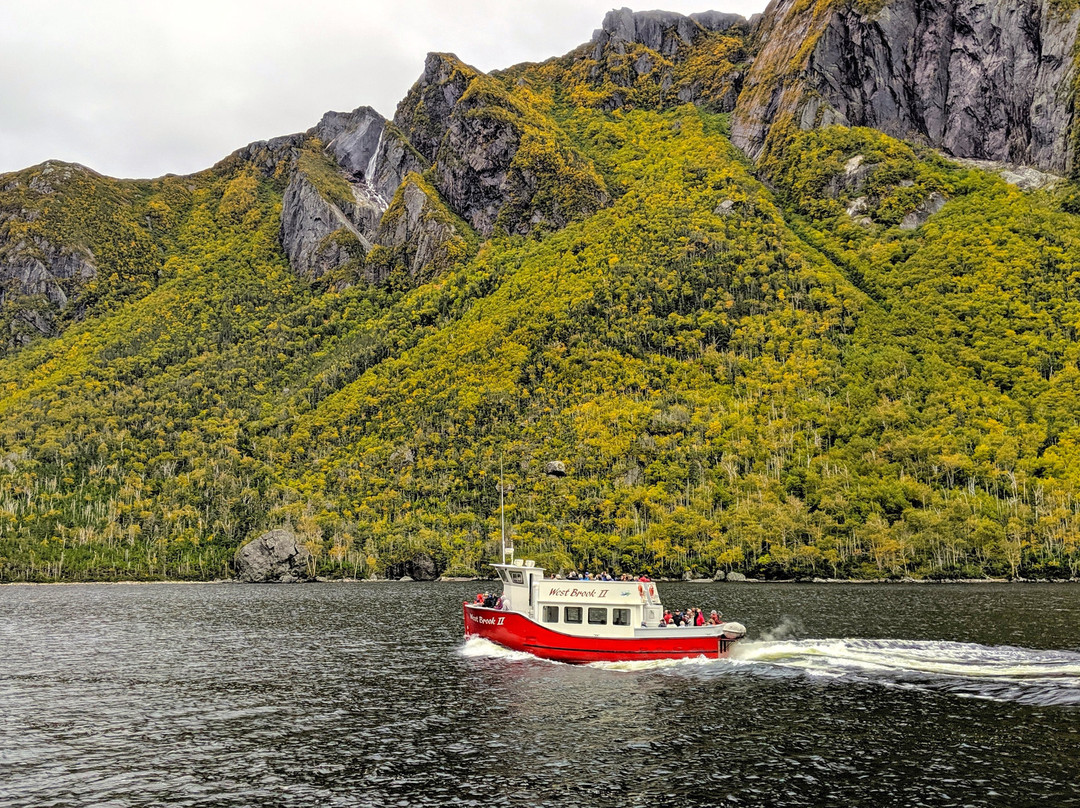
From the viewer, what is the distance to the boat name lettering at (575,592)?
59.0 metres

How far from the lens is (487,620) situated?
64.2 m

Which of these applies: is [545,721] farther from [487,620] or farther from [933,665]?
[933,665]

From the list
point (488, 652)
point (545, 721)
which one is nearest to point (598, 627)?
point (488, 652)

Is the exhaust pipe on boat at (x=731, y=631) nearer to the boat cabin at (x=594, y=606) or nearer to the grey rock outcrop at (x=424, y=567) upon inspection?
the boat cabin at (x=594, y=606)

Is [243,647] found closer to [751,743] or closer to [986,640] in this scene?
[751,743]

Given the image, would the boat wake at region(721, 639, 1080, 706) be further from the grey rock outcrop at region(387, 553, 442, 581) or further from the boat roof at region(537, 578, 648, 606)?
the grey rock outcrop at region(387, 553, 442, 581)

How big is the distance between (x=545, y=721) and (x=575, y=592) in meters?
20.2

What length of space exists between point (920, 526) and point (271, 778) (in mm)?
155332

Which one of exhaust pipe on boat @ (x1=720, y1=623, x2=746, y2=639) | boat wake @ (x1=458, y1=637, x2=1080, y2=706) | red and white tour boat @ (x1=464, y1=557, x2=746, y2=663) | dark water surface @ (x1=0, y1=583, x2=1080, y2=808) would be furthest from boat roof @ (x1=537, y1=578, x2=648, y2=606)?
exhaust pipe on boat @ (x1=720, y1=623, x2=746, y2=639)

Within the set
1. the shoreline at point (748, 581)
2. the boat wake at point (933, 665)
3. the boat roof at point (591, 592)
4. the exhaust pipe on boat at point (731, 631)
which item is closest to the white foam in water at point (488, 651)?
the boat roof at point (591, 592)

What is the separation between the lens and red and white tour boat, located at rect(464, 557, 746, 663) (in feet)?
188

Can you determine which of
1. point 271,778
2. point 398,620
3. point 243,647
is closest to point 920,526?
point 398,620

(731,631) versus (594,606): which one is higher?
(594,606)

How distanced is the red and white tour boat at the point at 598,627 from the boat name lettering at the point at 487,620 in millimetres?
224
